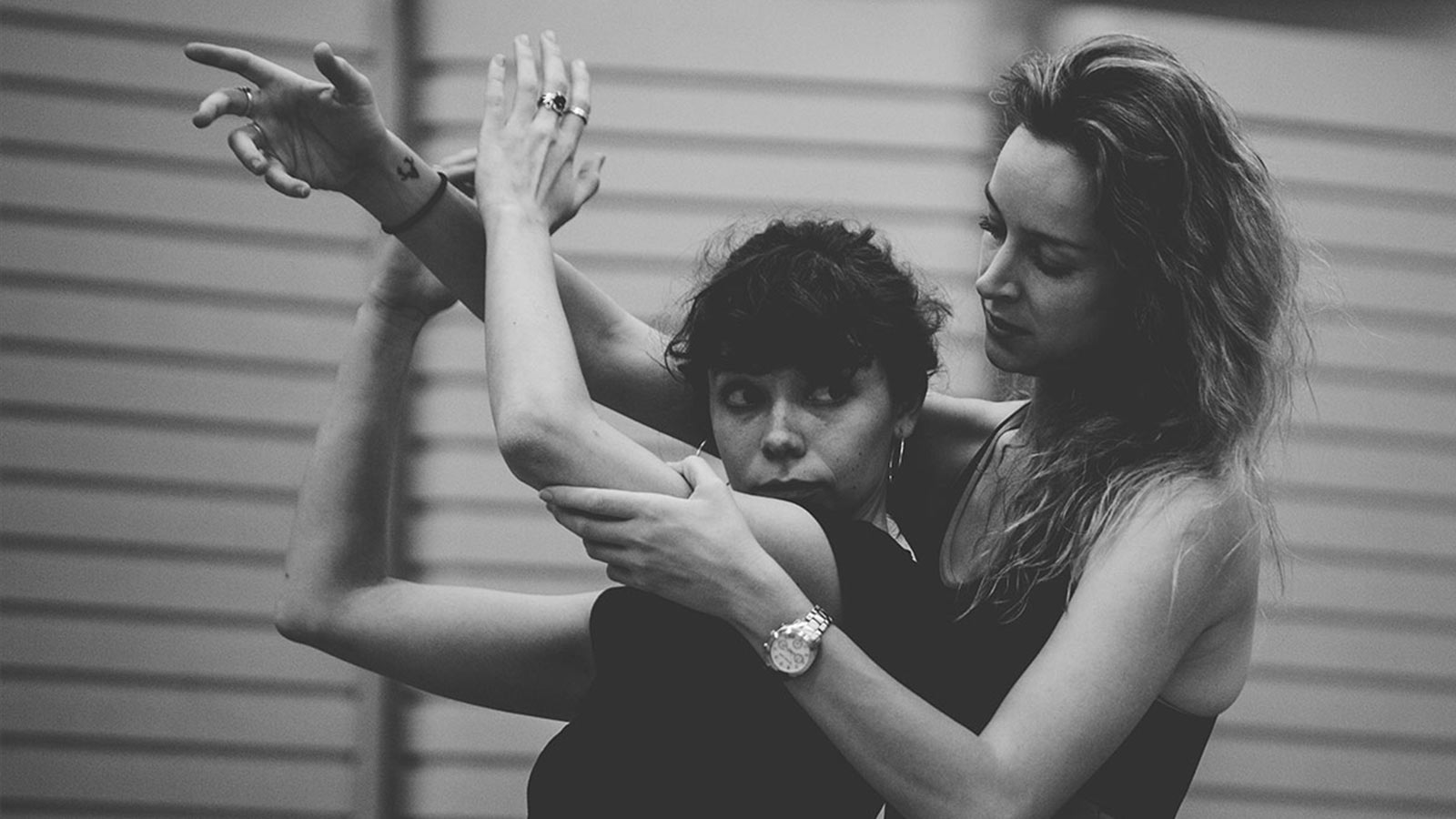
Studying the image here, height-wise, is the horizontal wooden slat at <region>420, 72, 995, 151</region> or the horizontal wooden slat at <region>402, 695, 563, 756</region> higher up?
the horizontal wooden slat at <region>420, 72, 995, 151</region>

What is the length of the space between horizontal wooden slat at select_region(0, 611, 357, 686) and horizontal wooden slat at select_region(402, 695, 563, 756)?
0.75 feet

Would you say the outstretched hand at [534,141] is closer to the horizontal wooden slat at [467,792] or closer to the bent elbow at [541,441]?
the bent elbow at [541,441]

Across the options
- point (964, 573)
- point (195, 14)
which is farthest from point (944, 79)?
point (964, 573)

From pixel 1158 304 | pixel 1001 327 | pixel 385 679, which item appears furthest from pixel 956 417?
pixel 385 679

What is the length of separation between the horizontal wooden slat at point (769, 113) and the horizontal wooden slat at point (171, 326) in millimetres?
719

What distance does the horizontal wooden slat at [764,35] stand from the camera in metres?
4.20

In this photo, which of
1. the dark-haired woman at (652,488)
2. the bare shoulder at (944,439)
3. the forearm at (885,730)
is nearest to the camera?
the forearm at (885,730)

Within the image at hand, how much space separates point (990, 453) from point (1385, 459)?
2.33 meters

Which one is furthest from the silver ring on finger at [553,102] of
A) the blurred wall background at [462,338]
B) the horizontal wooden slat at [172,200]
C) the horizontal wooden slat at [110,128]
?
the horizontal wooden slat at [110,128]

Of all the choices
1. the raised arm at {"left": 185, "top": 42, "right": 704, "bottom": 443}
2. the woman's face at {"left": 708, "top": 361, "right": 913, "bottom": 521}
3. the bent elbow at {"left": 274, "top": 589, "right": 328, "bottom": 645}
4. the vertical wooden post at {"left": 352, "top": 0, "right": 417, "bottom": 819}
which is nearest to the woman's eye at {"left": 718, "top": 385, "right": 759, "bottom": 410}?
the woman's face at {"left": 708, "top": 361, "right": 913, "bottom": 521}

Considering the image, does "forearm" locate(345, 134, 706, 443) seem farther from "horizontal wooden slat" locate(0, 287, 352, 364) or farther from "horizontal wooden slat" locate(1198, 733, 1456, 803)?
"horizontal wooden slat" locate(1198, 733, 1456, 803)

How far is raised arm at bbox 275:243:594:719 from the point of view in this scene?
2295mm

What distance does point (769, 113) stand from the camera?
4.22 meters

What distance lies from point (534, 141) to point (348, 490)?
0.56 meters
